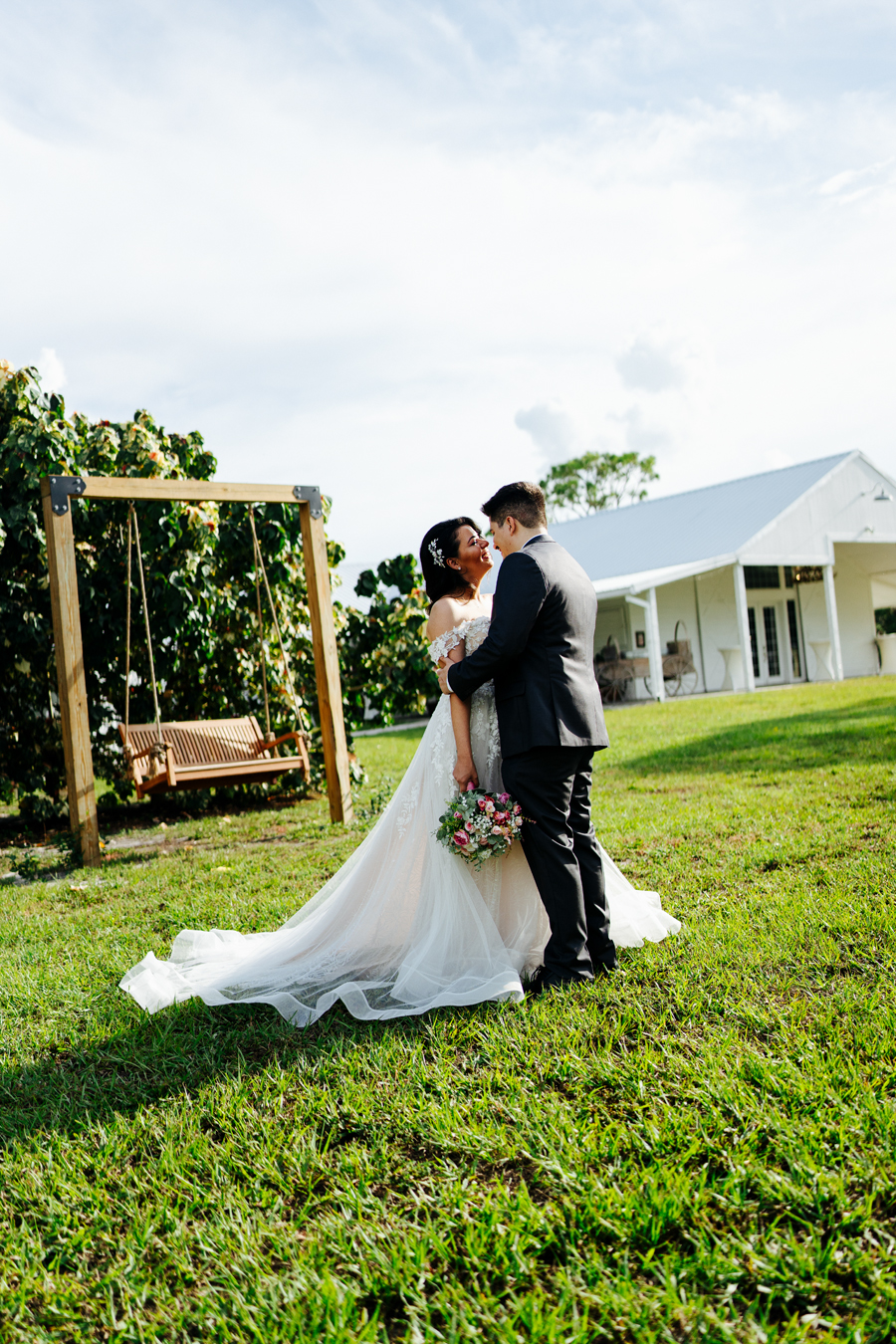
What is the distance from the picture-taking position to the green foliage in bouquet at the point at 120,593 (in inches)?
331

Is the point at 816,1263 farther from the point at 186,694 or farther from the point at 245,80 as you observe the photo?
the point at 186,694

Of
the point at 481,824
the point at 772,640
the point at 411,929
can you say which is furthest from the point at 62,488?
the point at 772,640

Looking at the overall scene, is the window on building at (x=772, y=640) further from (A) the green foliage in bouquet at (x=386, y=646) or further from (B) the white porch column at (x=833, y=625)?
(A) the green foliage in bouquet at (x=386, y=646)

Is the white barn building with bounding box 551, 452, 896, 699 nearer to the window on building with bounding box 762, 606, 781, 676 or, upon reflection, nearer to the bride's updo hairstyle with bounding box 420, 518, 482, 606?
the window on building with bounding box 762, 606, 781, 676

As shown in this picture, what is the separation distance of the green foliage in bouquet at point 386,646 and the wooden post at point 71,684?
10.9 ft

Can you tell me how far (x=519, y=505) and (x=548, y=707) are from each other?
0.85m

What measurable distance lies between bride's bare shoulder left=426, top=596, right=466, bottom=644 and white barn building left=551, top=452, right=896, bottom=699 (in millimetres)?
17136

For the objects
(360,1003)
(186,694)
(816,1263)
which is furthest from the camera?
(186,694)

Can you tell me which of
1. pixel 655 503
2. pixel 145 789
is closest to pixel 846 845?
pixel 145 789

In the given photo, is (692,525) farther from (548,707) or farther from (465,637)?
(548,707)

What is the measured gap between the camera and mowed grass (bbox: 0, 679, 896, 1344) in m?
1.87

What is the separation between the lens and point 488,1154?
2.40 metres

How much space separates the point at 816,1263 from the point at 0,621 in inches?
327

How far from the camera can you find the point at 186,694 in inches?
390
